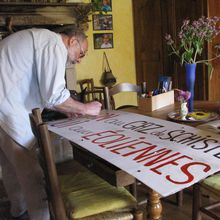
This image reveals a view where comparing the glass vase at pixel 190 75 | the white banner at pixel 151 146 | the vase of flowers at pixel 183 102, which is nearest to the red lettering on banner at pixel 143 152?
the white banner at pixel 151 146

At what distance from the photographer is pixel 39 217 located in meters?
1.83

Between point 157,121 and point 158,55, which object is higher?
point 158,55

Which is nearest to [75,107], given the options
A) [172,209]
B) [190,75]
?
[190,75]

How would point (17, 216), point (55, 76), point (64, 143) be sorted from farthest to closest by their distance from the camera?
1. point (64, 143)
2. point (17, 216)
3. point (55, 76)

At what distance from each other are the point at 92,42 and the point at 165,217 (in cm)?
302

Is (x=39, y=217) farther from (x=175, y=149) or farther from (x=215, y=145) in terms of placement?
(x=215, y=145)

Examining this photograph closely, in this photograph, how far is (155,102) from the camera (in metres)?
2.12

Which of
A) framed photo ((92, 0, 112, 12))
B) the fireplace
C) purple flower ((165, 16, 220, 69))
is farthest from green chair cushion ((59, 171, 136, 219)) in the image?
framed photo ((92, 0, 112, 12))

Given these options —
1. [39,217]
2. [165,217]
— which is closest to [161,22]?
[165,217]

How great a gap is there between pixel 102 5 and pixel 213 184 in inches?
138

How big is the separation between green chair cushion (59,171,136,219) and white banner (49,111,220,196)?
25cm

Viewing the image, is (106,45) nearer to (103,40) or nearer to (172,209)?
(103,40)

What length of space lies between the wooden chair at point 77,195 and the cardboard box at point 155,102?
0.63 meters

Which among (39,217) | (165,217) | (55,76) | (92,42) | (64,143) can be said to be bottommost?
(165,217)
